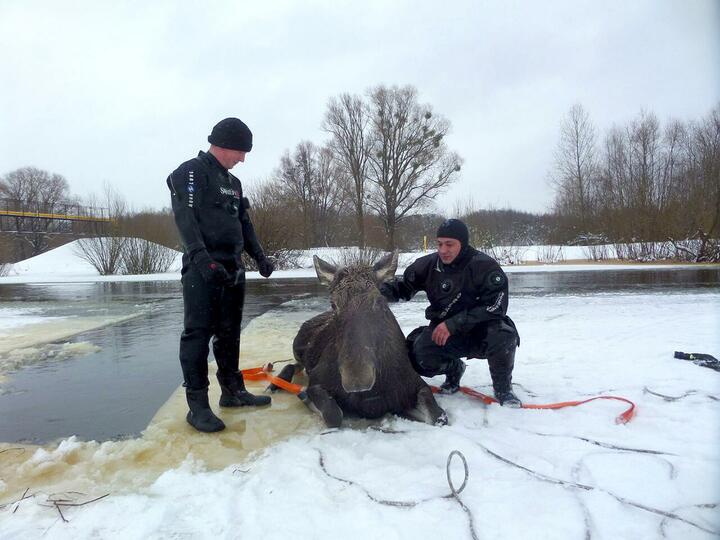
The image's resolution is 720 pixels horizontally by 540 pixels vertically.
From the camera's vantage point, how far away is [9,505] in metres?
2.24

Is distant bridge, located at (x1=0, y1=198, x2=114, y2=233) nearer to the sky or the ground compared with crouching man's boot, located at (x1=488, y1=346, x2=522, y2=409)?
nearer to the sky

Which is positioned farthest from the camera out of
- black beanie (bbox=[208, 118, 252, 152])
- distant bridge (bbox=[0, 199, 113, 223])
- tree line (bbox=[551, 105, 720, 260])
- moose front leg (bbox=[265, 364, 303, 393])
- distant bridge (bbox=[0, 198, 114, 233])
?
distant bridge (bbox=[0, 198, 114, 233])

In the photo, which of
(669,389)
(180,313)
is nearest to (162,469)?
(669,389)

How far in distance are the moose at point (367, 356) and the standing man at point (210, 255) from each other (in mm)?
760

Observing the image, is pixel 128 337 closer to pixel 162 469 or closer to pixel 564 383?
pixel 162 469

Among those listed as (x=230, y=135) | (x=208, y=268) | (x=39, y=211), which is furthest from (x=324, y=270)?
(x=39, y=211)

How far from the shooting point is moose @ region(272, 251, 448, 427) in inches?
124

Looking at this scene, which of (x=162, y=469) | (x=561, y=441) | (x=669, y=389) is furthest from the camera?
(x=669, y=389)

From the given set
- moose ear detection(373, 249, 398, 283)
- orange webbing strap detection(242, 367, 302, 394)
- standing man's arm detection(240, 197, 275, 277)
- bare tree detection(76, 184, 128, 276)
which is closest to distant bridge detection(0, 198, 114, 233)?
bare tree detection(76, 184, 128, 276)

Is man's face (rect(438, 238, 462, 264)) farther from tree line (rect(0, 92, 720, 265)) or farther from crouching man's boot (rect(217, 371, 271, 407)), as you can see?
tree line (rect(0, 92, 720, 265))

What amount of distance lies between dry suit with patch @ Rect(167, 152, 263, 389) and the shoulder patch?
2096 mm

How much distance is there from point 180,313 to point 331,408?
7.12m

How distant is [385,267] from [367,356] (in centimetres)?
90

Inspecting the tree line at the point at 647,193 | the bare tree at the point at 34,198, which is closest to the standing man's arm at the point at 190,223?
the tree line at the point at 647,193
